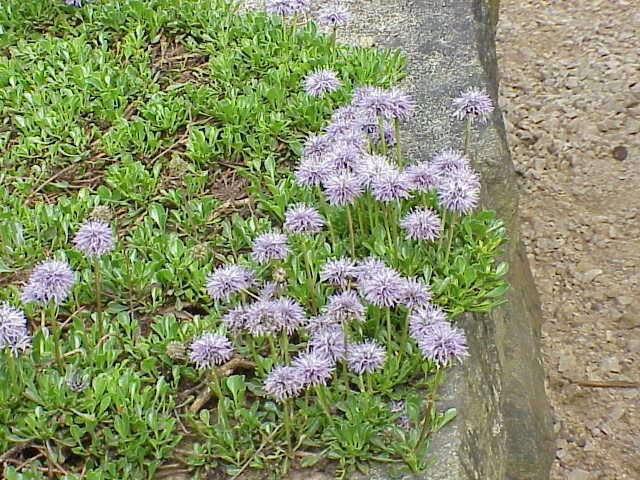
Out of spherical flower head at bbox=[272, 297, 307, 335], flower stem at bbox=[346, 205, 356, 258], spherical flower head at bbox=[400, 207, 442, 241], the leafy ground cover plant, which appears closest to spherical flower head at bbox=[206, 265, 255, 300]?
the leafy ground cover plant

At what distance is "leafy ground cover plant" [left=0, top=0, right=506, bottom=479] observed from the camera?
207 cm

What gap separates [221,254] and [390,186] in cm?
64

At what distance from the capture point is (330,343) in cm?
203

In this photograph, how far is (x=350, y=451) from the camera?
6.64 feet

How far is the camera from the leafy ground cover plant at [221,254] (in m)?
2.07

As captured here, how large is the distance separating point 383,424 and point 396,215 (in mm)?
633

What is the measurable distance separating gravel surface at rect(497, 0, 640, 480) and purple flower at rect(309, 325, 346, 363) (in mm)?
1731

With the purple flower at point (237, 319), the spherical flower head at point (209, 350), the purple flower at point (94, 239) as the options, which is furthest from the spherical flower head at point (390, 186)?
the purple flower at point (94, 239)

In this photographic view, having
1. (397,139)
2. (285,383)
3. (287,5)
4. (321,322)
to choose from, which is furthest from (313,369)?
(287,5)

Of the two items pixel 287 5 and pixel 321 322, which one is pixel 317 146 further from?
pixel 287 5

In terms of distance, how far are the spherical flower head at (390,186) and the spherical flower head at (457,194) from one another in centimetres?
10

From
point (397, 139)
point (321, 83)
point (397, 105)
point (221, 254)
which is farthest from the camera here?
point (321, 83)

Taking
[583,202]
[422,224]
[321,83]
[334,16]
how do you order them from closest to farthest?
[422,224]
[321,83]
[334,16]
[583,202]

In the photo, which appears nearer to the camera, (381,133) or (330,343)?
(330,343)
